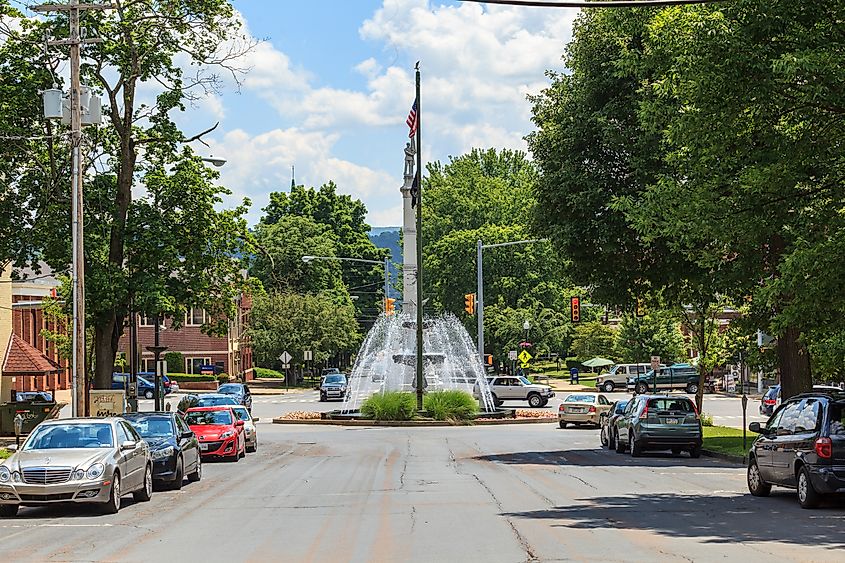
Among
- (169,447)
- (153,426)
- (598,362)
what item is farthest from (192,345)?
(169,447)

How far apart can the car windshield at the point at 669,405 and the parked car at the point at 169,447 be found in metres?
12.1

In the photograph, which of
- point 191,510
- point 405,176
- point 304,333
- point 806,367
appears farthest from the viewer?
point 304,333

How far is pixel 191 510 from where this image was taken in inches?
747

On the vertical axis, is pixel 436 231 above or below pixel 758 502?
above

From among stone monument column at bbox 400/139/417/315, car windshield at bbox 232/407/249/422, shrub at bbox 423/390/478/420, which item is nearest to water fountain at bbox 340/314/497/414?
stone monument column at bbox 400/139/417/315

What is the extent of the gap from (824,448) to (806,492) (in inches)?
31.9

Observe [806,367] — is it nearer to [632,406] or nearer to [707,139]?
[632,406]

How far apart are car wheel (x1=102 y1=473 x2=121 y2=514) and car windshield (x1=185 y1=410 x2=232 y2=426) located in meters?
12.7

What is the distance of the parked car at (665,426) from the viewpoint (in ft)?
101

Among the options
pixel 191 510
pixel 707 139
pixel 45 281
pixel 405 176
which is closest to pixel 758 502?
pixel 707 139

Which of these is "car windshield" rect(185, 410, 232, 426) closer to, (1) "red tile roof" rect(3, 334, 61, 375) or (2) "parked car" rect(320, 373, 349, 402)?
(1) "red tile roof" rect(3, 334, 61, 375)

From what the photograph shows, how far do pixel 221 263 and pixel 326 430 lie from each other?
9.13 metres

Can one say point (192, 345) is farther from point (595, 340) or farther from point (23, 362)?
point (23, 362)

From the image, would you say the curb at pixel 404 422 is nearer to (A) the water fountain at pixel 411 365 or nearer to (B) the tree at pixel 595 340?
(A) the water fountain at pixel 411 365
